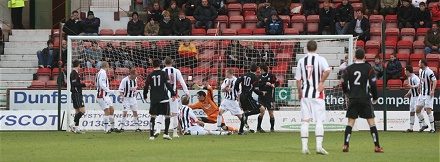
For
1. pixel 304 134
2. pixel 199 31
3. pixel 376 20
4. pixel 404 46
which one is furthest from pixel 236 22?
pixel 304 134

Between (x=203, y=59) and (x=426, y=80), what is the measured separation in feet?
20.6

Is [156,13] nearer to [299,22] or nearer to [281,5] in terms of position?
[281,5]

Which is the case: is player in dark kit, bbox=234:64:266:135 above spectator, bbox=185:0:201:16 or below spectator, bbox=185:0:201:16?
below

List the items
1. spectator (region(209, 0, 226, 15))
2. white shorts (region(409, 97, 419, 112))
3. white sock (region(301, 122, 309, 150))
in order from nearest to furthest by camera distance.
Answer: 1. white sock (region(301, 122, 309, 150))
2. white shorts (region(409, 97, 419, 112))
3. spectator (region(209, 0, 226, 15))

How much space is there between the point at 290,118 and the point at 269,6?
6077mm

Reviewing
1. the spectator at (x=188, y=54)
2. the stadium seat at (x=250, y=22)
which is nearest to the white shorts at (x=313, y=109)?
the spectator at (x=188, y=54)

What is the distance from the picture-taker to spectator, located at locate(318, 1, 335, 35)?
30406 mm

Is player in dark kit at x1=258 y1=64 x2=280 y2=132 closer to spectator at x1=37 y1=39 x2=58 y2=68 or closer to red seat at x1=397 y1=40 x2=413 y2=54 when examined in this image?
red seat at x1=397 y1=40 x2=413 y2=54

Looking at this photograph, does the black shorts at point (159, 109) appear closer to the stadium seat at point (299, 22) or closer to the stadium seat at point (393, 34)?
the stadium seat at point (299, 22)

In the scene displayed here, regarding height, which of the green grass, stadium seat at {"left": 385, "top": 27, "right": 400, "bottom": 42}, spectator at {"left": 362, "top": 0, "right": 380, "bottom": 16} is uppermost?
spectator at {"left": 362, "top": 0, "right": 380, "bottom": 16}

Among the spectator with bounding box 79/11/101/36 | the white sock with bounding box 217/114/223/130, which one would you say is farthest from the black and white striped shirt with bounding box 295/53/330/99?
the spectator with bounding box 79/11/101/36

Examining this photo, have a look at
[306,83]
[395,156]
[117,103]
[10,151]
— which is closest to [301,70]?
[306,83]

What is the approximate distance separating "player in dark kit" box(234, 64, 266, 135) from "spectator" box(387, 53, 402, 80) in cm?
513

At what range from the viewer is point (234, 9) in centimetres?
3225
